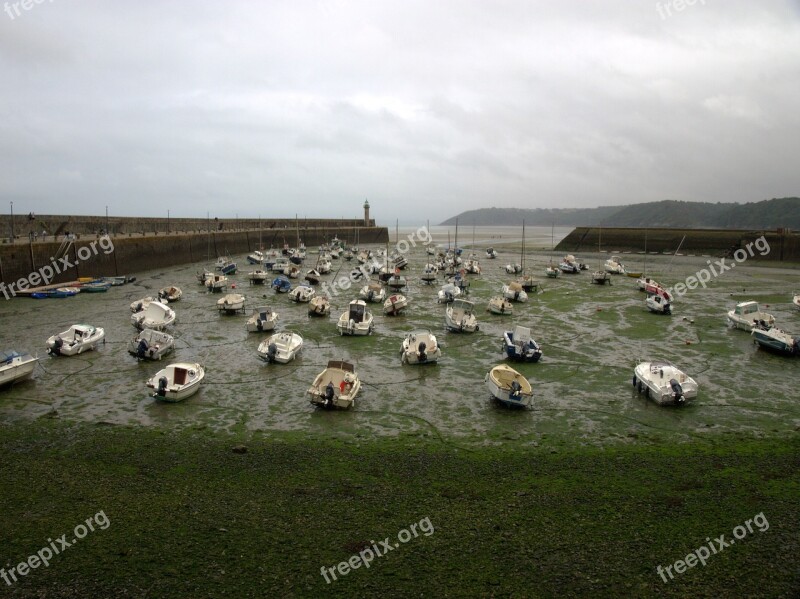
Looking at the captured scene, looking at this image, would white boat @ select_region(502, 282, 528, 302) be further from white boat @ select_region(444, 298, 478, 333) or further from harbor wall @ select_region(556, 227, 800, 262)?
harbor wall @ select_region(556, 227, 800, 262)

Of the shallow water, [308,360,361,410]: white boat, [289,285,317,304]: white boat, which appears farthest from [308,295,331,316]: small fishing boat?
[308,360,361,410]: white boat

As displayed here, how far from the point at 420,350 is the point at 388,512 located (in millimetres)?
11505

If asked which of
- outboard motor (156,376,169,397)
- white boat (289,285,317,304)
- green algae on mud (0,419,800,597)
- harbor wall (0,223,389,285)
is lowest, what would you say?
green algae on mud (0,419,800,597)

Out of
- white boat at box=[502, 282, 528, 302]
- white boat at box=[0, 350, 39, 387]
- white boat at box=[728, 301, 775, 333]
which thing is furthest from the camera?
white boat at box=[502, 282, 528, 302]

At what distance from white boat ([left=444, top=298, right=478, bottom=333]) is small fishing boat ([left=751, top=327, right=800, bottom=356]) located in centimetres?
1315

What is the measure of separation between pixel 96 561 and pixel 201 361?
548 inches

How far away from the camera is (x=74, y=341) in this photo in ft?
78.6

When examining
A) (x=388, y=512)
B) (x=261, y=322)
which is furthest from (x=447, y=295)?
(x=388, y=512)

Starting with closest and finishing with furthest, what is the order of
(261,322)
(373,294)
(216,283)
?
(261,322), (373,294), (216,283)

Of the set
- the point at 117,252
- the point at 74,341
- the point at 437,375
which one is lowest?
the point at 437,375

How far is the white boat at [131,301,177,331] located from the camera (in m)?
29.1

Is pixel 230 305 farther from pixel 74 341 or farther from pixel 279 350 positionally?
pixel 279 350

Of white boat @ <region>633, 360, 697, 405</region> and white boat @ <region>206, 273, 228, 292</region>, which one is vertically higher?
white boat @ <region>206, 273, 228, 292</region>

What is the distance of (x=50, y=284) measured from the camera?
41.2 meters
